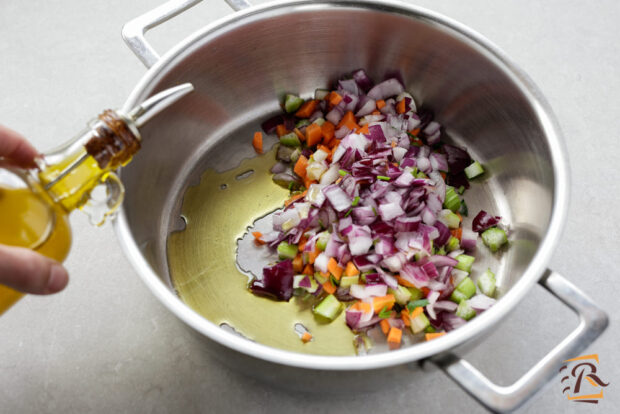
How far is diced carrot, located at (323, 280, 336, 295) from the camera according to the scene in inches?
46.1

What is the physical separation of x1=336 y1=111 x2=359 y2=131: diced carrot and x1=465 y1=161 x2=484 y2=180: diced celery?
309 millimetres

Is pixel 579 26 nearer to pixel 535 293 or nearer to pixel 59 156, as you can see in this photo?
pixel 535 293

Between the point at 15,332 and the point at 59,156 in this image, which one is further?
the point at 15,332

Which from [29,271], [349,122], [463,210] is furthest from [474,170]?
[29,271]

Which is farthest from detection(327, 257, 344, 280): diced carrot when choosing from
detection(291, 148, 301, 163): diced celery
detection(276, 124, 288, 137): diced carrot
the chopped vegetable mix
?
detection(276, 124, 288, 137): diced carrot

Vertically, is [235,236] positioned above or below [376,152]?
below

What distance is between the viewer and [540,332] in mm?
1232

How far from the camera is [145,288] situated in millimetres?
1288

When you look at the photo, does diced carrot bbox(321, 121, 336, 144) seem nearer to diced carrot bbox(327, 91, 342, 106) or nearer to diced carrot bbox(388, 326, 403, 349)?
diced carrot bbox(327, 91, 342, 106)

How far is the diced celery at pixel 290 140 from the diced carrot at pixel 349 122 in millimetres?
123

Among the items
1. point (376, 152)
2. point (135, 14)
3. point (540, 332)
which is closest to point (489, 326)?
point (540, 332)

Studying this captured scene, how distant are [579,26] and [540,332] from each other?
107 cm

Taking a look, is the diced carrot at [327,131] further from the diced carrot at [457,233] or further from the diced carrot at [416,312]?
Answer: the diced carrot at [416,312]

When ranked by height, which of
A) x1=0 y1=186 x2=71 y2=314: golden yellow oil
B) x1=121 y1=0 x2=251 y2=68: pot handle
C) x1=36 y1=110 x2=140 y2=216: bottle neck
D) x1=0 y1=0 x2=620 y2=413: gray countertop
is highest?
x1=121 y1=0 x2=251 y2=68: pot handle
